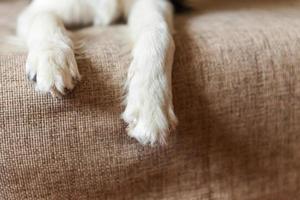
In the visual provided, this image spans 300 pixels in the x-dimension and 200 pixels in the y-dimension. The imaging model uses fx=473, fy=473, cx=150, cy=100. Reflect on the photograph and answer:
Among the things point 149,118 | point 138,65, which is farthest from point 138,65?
point 149,118

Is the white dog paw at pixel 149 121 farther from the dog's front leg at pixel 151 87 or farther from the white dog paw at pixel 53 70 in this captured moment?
the white dog paw at pixel 53 70

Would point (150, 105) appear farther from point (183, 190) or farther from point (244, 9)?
point (244, 9)

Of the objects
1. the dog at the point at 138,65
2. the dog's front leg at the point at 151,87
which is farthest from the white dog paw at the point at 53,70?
the dog's front leg at the point at 151,87

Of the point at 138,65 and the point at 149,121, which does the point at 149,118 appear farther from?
the point at 138,65

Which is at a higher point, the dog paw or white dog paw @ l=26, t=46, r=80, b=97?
white dog paw @ l=26, t=46, r=80, b=97

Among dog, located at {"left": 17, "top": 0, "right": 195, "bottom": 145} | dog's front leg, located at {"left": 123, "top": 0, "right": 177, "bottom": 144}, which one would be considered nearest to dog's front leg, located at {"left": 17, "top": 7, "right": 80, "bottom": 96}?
dog, located at {"left": 17, "top": 0, "right": 195, "bottom": 145}

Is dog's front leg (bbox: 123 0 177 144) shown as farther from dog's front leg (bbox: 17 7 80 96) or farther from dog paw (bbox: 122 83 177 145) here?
dog's front leg (bbox: 17 7 80 96)
